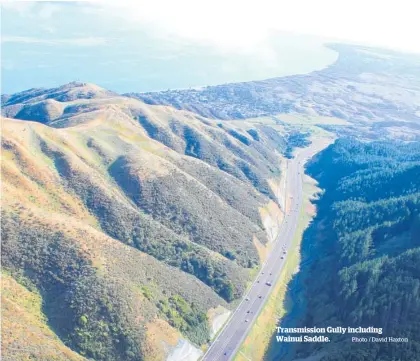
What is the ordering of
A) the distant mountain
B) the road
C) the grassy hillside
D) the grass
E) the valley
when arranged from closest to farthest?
1. the distant mountain
2. the valley
3. the grassy hillside
4. the road
5. the grass

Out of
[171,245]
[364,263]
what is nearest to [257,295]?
[171,245]

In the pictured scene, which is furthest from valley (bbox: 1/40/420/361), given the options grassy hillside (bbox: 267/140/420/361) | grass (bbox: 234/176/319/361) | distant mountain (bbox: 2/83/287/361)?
grass (bbox: 234/176/319/361)

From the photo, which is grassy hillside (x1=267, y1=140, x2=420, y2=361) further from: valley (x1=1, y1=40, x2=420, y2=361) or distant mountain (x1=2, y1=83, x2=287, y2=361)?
distant mountain (x1=2, y1=83, x2=287, y2=361)

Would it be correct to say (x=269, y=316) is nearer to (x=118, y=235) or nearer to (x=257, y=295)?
(x=257, y=295)

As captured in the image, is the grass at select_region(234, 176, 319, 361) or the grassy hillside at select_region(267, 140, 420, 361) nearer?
the grassy hillside at select_region(267, 140, 420, 361)

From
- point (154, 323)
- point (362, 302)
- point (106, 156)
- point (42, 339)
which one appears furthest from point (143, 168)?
point (362, 302)

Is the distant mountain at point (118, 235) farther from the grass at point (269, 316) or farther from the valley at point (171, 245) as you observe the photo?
the grass at point (269, 316)
